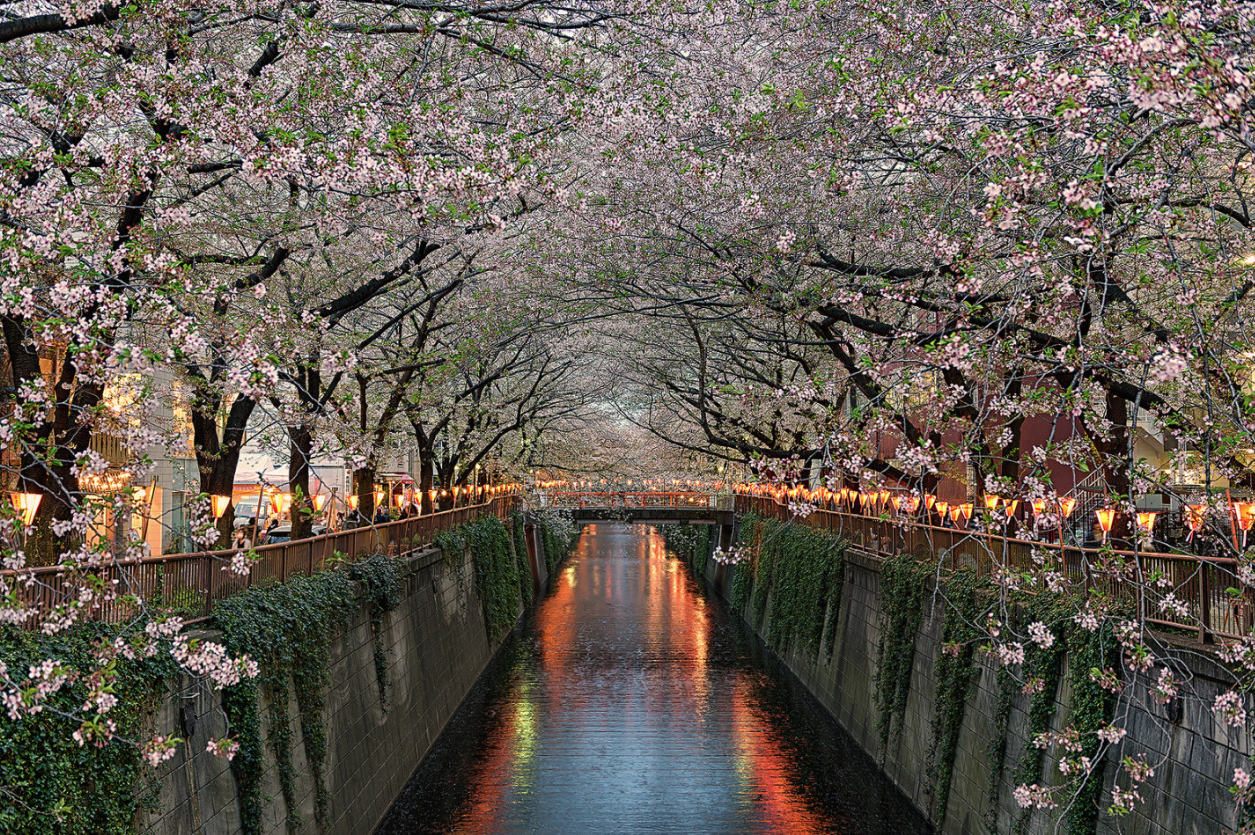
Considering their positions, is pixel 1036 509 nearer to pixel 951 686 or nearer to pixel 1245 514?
pixel 951 686

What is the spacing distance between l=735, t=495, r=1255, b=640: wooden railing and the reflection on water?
4.72 m

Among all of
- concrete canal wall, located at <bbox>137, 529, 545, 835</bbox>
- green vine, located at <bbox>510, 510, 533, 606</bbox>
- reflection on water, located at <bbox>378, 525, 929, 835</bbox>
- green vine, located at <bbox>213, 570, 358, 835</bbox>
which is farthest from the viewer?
green vine, located at <bbox>510, 510, 533, 606</bbox>

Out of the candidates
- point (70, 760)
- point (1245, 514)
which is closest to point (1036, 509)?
point (70, 760)

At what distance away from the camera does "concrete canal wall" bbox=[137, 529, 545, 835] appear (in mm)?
8969

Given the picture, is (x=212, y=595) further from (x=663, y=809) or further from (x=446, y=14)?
(x=663, y=809)

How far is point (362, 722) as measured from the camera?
48.6 ft

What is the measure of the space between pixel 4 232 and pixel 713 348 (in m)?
22.6

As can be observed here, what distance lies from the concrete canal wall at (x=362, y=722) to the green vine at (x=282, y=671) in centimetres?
12

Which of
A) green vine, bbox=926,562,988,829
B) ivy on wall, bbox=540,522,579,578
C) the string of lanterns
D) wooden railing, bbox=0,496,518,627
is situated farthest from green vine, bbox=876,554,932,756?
ivy on wall, bbox=540,522,579,578

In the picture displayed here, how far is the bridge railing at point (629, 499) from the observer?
2158 inches

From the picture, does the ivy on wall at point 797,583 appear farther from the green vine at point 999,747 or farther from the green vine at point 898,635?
the green vine at point 999,747

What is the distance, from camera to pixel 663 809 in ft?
52.5

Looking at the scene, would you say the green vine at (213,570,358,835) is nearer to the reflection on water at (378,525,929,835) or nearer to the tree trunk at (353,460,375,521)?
the reflection on water at (378,525,929,835)

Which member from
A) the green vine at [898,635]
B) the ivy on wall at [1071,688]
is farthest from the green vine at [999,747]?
the green vine at [898,635]
